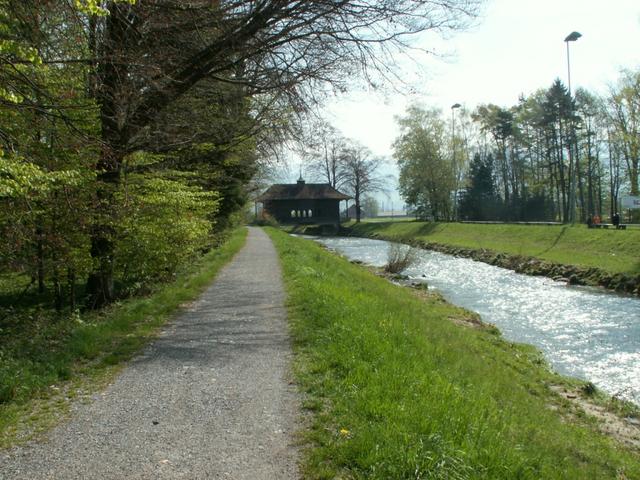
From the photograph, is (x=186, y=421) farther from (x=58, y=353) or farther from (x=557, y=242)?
(x=557, y=242)

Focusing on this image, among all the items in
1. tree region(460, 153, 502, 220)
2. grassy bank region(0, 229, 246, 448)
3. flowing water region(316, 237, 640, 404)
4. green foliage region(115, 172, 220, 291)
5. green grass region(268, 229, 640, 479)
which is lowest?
flowing water region(316, 237, 640, 404)

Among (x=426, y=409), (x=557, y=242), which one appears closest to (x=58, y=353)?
(x=426, y=409)

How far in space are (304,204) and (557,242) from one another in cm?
4992

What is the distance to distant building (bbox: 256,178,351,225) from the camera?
77.8 metres

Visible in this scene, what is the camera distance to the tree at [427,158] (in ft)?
201

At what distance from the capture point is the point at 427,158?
6116 centimetres

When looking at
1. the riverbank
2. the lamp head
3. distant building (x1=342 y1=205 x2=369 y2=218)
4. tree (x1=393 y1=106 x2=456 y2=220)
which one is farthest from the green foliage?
distant building (x1=342 y1=205 x2=369 y2=218)

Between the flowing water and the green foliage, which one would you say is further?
the green foliage

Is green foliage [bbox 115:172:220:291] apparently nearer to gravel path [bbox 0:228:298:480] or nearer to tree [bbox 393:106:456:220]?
gravel path [bbox 0:228:298:480]

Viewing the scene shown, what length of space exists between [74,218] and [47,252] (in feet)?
2.94

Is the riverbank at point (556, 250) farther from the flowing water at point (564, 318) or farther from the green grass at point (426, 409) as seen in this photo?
the green grass at point (426, 409)

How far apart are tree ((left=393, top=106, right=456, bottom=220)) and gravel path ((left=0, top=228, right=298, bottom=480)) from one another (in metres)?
55.4

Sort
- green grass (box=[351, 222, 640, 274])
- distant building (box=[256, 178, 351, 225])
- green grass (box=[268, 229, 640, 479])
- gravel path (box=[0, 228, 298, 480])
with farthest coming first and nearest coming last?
1. distant building (box=[256, 178, 351, 225])
2. green grass (box=[351, 222, 640, 274])
3. green grass (box=[268, 229, 640, 479])
4. gravel path (box=[0, 228, 298, 480])

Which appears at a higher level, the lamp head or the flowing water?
the lamp head
